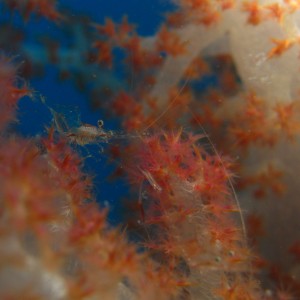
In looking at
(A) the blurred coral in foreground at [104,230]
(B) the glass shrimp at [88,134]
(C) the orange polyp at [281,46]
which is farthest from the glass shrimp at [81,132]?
(C) the orange polyp at [281,46]

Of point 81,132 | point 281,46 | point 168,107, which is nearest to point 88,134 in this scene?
point 81,132

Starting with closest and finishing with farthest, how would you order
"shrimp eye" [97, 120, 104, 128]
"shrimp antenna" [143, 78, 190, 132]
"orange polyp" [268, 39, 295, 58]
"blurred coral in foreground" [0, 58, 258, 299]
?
"blurred coral in foreground" [0, 58, 258, 299] → "orange polyp" [268, 39, 295, 58] → "shrimp antenna" [143, 78, 190, 132] → "shrimp eye" [97, 120, 104, 128]

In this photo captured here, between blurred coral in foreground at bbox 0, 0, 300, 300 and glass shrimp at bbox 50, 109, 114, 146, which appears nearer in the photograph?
blurred coral in foreground at bbox 0, 0, 300, 300

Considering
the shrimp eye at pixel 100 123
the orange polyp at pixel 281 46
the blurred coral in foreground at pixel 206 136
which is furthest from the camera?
the shrimp eye at pixel 100 123

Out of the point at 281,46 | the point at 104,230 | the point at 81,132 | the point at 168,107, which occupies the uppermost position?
the point at 281,46

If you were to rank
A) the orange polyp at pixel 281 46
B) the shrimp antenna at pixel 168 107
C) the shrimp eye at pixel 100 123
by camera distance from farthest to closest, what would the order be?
the shrimp eye at pixel 100 123
the shrimp antenna at pixel 168 107
the orange polyp at pixel 281 46

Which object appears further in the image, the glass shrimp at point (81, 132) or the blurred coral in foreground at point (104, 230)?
the glass shrimp at point (81, 132)

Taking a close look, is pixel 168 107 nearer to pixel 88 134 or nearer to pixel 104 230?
pixel 88 134

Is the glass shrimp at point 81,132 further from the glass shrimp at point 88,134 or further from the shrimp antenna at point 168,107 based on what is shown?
the shrimp antenna at point 168,107

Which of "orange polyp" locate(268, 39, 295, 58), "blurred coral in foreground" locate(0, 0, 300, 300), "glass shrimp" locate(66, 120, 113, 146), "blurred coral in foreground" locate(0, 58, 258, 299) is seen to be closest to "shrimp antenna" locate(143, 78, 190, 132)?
"blurred coral in foreground" locate(0, 0, 300, 300)

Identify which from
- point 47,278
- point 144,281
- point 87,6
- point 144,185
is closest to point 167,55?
point 87,6

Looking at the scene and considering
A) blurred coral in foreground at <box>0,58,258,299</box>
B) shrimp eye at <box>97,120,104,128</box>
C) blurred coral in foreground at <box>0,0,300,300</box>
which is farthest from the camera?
shrimp eye at <box>97,120,104,128</box>

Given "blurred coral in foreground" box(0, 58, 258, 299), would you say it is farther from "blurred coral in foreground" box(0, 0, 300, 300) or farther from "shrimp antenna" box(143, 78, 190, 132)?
"shrimp antenna" box(143, 78, 190, 132)
